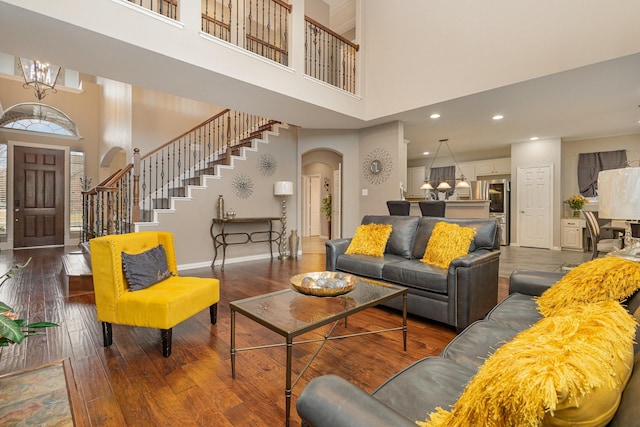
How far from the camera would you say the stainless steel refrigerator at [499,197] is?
26.0 ft

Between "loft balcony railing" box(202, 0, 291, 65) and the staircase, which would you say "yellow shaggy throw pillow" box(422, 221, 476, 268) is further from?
the staircase

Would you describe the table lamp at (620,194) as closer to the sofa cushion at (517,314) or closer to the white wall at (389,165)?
the sofa cushion at (517,314)

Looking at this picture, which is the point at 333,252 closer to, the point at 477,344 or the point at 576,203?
the point at 477,344

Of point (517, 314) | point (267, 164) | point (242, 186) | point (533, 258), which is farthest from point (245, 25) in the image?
point (533, 258)

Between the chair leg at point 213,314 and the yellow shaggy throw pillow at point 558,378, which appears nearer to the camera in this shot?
the yellow shaggy throw pillow at point 558,378

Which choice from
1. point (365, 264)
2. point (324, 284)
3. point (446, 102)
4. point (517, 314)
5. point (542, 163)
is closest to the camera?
point (517, 314)

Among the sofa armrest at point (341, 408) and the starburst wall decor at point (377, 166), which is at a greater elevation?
the starburst wall decor at point (377, 166)

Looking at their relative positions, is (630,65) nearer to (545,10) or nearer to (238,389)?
A: (545,10)

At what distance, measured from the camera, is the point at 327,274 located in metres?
2.37

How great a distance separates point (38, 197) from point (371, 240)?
8268 mm

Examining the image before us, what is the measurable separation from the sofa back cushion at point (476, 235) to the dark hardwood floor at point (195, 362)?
0.77 meters

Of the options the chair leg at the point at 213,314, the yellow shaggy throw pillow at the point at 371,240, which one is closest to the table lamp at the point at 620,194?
the yellow shaggy throw pillow at the point at 371,240

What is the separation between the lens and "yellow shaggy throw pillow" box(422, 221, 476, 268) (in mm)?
2889

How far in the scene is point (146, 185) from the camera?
6.16 m
